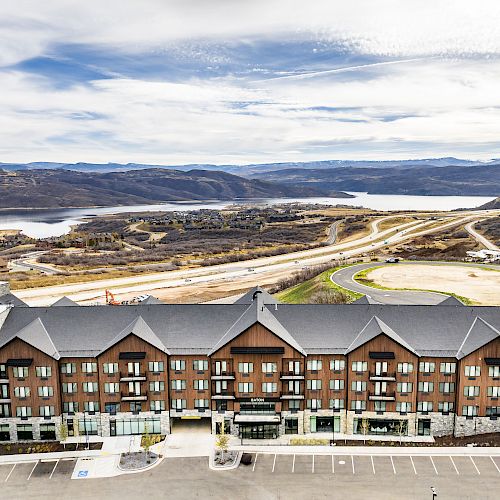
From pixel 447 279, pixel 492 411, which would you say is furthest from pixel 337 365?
pixel 447 279

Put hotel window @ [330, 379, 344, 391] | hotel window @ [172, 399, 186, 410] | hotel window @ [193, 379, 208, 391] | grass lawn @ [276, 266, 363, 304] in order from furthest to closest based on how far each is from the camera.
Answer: grass lawn @ [276, 266, 363, 304] → hotel window @ [172, 399, 186, 410] → hotel window @ [193, 379, 208, 391] → hotel window @ [330, 379, 344, 391]

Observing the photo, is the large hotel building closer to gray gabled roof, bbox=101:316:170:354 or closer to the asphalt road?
gray gabled roof, bbox=101:316:170:354

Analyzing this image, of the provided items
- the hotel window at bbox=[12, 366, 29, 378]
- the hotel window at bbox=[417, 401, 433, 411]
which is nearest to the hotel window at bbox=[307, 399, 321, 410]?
the hotel window at bbox=[417, 401, 433, 411]

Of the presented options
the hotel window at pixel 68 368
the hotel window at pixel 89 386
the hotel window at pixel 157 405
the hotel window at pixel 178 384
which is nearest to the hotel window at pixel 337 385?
the hotel window at pixel 178 384

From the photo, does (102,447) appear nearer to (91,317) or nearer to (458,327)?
(91,317)

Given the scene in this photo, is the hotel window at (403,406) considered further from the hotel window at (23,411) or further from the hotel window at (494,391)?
the hotel window at (23,411)
